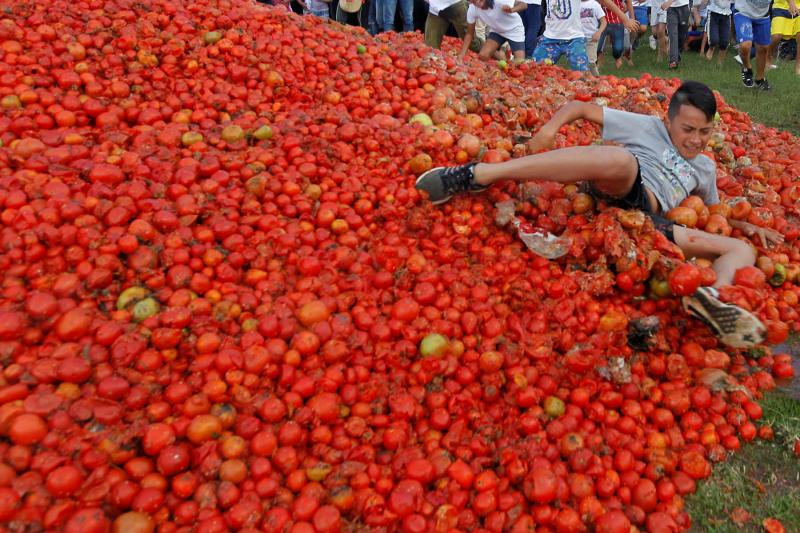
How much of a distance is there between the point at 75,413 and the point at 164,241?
1.12 meters

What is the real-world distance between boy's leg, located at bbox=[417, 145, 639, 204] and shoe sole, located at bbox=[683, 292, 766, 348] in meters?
0.96

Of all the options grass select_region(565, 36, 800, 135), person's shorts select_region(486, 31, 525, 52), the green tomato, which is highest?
person's shorts select_region(486, 31, 525, 52)

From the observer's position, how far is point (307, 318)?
299 centimetres

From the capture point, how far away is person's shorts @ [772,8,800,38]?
1002 centimetres

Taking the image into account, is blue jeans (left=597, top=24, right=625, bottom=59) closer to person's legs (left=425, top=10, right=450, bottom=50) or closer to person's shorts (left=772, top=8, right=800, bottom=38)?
person's shorts (left=772, top=8, right=800, bottom=38)

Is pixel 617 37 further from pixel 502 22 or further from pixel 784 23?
pixel 502 22

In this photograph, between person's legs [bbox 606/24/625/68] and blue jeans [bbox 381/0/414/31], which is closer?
blue jeans [bbox 381/0/414/31]

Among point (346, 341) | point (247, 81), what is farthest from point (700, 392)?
point (247, 81)

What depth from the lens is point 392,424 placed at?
2.74m

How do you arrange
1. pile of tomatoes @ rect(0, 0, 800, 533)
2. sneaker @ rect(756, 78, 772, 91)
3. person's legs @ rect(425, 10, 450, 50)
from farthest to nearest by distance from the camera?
sneaker @ rect(756, 78, 772, 91) → person's legs @ rect(425, 10, 450, 50) → pile of tomatoes @ rect(0, 0, 800, 533)

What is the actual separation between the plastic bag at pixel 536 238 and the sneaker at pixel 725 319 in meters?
0.82

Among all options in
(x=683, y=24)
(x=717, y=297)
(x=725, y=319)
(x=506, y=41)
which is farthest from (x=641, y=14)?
(x=725, y=319)

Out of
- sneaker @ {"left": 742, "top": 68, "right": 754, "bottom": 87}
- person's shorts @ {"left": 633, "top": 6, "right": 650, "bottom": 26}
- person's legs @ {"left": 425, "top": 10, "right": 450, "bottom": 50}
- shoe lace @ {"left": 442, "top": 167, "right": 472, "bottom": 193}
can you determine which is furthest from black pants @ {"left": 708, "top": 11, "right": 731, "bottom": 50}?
shoe lace @ {"left": 442, "top": 167, "right": 472, "bottom": 193}

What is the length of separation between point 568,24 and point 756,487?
305 inches
